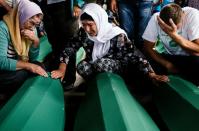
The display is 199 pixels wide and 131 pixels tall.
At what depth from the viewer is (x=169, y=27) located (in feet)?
8.27

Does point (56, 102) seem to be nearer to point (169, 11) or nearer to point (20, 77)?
point (20, 77)

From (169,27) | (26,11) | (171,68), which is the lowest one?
(171,68)

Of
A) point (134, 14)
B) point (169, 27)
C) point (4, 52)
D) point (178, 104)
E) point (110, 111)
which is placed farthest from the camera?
point (134, 14)

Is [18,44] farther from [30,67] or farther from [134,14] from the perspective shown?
[134,14]

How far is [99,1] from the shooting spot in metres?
3.34

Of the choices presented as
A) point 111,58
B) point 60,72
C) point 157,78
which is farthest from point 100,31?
point 157,78

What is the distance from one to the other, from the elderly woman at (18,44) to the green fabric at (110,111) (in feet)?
1.43

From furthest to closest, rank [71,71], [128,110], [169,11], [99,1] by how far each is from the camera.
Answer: [99,1] < [71,71] < [169,11] < [128,110]

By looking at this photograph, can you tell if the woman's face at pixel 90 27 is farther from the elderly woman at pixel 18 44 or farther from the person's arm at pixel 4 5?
the person's arm at pixel 4 5

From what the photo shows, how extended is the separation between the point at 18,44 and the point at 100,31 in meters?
0.58

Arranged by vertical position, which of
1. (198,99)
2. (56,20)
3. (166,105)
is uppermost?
(56,20)

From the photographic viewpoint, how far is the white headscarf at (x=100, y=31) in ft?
8.18

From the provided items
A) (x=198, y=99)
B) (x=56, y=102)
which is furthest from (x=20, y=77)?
(x=198, y=99)

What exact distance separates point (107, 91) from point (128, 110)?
277mm
